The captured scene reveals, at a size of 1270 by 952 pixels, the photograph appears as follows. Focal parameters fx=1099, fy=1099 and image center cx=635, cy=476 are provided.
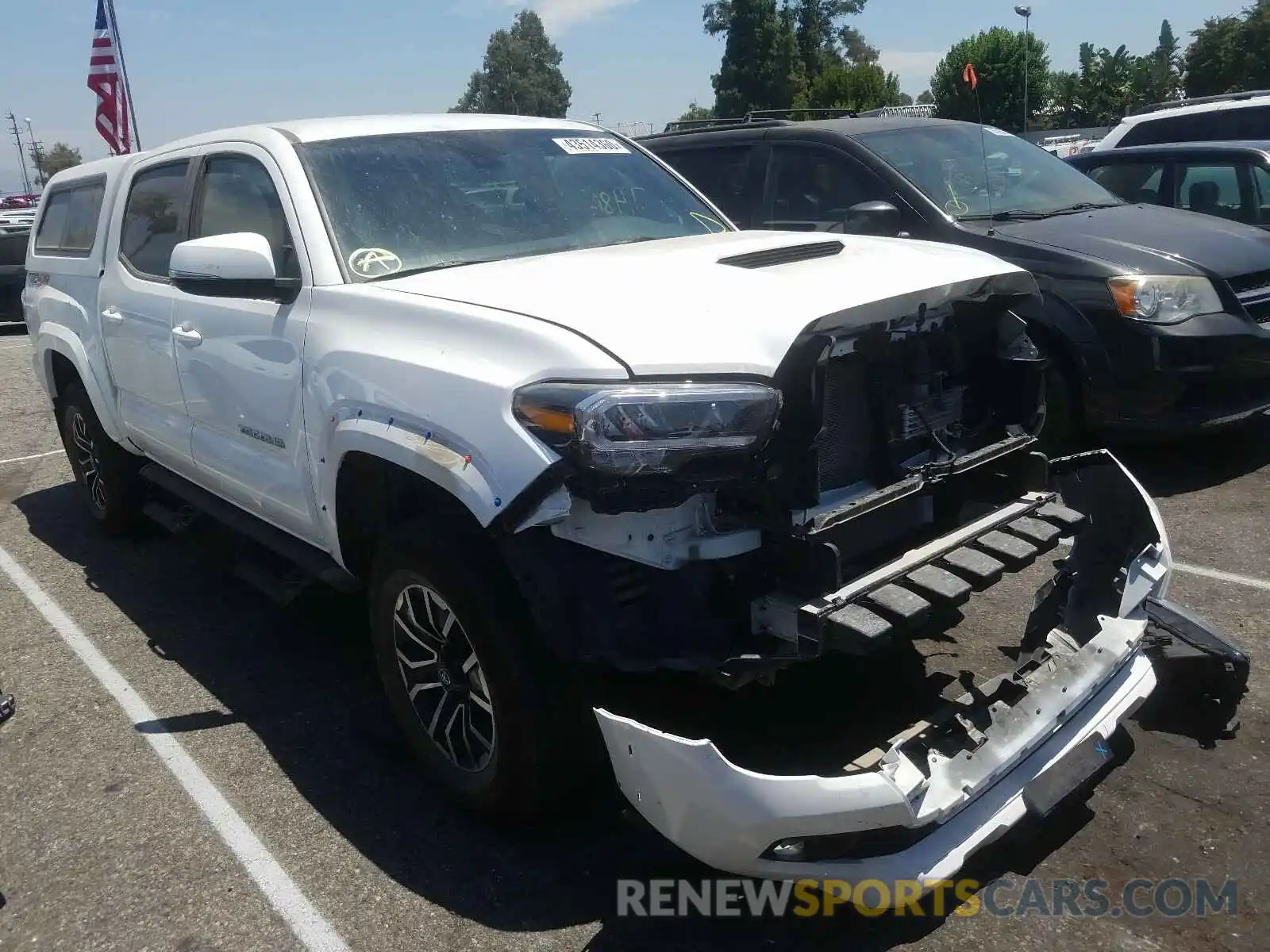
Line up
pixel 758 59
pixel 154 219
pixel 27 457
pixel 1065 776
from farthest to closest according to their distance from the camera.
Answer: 1. pixel 758 59
2. pixel 27 457
3. pixel 154 219
4. pixel 1065 776

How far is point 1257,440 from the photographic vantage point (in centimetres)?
657

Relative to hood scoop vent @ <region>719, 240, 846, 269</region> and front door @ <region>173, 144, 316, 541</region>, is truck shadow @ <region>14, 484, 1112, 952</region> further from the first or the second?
hood scoop vent @ <region>719, 240, 846, 269</region>

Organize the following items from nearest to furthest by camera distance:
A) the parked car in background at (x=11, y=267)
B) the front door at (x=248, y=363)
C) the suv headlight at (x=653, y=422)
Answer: the suv headlight at (x=653, y=422) → the front door at (x=248, y=363) → the parked car in background at (x=11, y=267)

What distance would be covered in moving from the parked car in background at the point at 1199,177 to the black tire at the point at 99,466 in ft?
22.7

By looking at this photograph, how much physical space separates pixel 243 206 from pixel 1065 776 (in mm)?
3364

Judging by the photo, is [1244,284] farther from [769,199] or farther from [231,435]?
[231,435]

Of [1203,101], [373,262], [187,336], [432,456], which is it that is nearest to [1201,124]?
[1203,101]

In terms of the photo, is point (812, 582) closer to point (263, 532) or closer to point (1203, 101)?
point (263, 532)

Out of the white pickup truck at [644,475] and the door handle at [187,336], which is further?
the door handle at [187,336]

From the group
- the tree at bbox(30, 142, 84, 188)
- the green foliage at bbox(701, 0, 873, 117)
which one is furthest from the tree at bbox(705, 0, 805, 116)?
the tree at bbox(30, 142, 84, 188)

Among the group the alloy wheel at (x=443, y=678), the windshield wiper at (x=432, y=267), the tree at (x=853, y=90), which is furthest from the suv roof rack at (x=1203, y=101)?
the tree at (x=853, y=90)

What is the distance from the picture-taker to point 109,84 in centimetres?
1697

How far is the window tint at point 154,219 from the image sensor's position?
468 cm

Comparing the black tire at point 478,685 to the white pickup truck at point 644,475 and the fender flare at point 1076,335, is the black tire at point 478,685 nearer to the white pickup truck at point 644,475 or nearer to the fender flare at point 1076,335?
the white pickup truck at point 644,475
